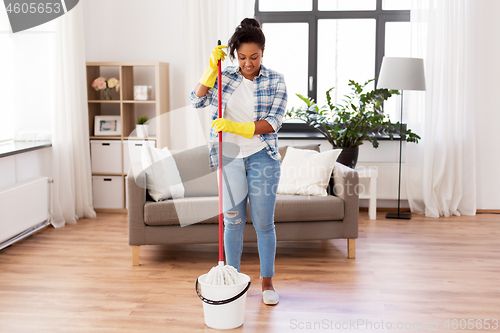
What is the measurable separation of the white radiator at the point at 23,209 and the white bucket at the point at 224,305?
177 cm

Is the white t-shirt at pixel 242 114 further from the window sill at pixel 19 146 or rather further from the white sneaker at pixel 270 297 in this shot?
the window sill at pixel 19 146

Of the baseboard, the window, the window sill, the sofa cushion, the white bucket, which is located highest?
the window

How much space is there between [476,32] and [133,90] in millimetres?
3039

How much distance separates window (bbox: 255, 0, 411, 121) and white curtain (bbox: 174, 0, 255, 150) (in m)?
0.45

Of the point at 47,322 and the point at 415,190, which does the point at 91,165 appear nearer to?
the point at 47,322

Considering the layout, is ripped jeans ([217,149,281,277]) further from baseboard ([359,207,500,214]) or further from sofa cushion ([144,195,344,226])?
baseboard ([359,207,500,214])

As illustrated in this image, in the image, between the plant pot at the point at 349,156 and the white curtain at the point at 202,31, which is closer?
the plant pot at the point at 349,156

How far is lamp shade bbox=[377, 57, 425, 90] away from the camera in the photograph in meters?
3.78

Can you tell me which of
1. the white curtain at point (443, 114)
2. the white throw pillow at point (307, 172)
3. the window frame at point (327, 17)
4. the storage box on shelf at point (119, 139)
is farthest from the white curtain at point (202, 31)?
the white curtain at point (443, 114)

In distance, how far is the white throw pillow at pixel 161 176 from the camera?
292 centimetres

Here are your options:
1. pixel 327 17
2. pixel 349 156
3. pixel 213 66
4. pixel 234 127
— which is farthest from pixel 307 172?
pixel 327 17

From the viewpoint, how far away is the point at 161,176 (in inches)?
117

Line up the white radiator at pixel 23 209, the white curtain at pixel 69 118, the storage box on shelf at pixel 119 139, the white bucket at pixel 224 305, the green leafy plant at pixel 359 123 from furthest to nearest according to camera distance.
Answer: the storage box on shelf at pixel 119 139 → the green leafy plant at pixel 359 123 → the white curtain at pixel 69 118 → the white radiator at pixel 23 209 → the white bucket at pixel 224 305

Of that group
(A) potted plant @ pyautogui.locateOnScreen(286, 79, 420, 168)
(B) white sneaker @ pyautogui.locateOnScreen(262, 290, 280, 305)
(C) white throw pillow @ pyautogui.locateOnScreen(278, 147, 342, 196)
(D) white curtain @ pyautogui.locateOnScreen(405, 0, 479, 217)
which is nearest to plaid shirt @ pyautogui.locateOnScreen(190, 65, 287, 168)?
(B) white sneaker @ pyautogui.locateOnScreen(262, 290, 280, 305)
